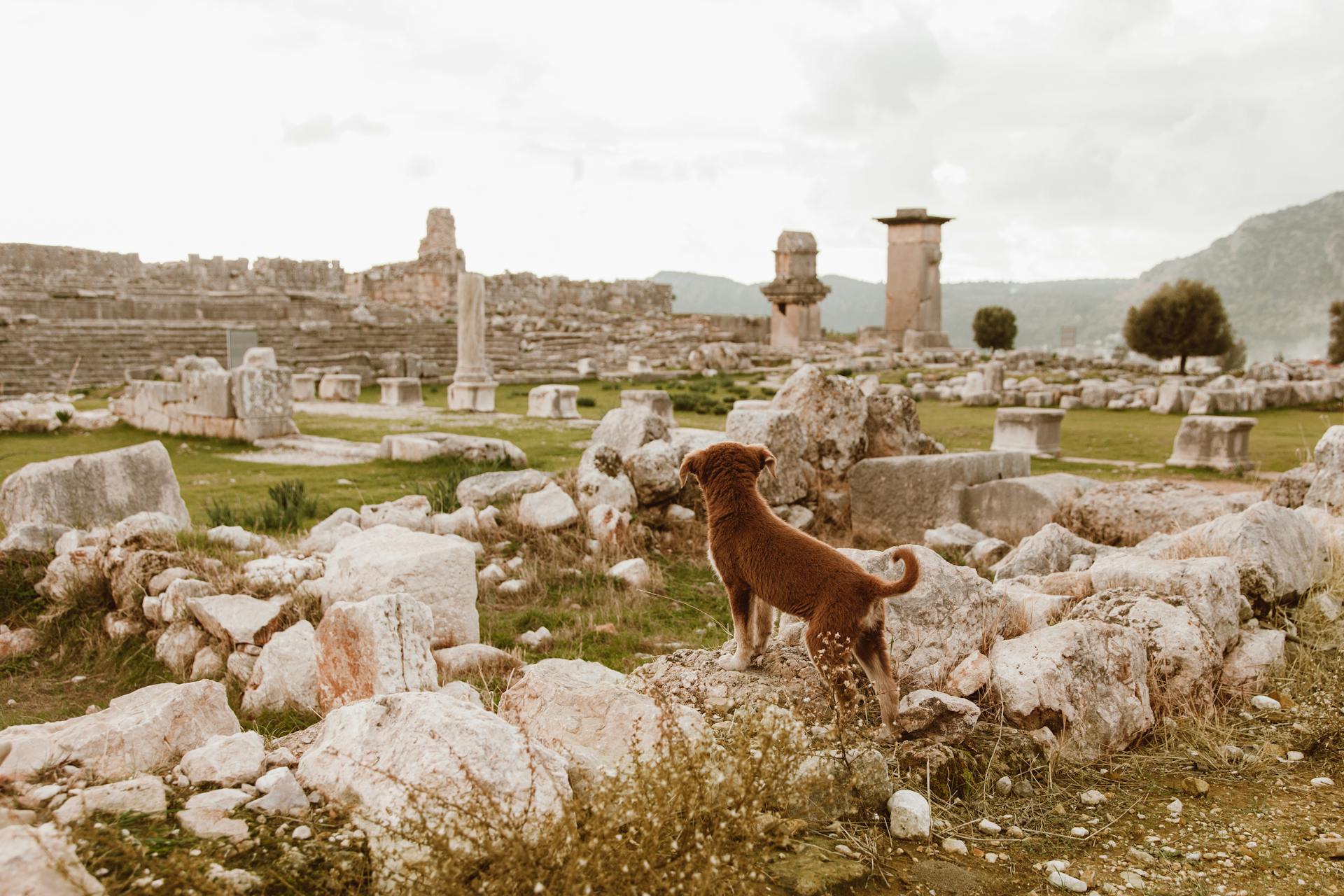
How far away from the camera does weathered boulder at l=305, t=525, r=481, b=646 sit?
4781mm

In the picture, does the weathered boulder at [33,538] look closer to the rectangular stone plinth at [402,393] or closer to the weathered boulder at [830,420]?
the weathered boulder at [830,420]

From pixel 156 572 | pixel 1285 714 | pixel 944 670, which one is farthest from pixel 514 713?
pixel 156 572

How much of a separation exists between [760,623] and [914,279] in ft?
91.1

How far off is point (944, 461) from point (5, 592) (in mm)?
6917

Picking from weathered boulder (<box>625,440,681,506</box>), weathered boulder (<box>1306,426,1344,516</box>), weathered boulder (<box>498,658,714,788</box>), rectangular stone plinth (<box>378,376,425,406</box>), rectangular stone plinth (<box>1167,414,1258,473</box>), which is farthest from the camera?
rectangular stone plinth (<box>378,376,425,406</box>)

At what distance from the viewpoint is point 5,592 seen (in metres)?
5.71

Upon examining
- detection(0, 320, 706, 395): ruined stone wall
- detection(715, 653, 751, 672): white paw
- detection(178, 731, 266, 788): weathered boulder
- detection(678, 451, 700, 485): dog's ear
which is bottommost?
detection(715, 653, 751, 672): white paw

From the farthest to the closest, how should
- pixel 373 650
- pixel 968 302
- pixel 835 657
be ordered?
pixel 968 302 → pixel 373 650 → pixel 835 657

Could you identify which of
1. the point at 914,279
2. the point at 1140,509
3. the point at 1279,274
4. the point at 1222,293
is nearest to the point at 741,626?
the point at 1140,509

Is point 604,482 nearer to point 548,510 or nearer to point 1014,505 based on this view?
point 548,510

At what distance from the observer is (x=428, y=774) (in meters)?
2.22

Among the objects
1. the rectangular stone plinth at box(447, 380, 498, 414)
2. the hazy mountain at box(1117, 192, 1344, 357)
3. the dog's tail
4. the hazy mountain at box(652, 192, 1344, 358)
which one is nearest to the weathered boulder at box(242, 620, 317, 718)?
the dog's tail

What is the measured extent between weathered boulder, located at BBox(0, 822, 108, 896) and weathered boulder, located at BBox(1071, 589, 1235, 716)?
11.4ft

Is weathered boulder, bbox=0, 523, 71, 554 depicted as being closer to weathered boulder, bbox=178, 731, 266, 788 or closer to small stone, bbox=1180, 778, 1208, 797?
weathered boulder, bbox=178, 731, 266, 788
